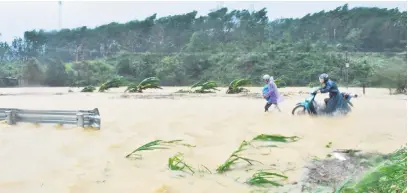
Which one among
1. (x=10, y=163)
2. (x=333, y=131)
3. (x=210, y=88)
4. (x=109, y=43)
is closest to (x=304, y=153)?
(x=333, y=131)

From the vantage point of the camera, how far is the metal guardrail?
8.02m

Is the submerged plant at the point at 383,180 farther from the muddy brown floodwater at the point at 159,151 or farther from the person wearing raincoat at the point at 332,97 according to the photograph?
the person wearing raincoat at the point at 332,97

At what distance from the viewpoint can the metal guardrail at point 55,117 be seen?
26.3 feet

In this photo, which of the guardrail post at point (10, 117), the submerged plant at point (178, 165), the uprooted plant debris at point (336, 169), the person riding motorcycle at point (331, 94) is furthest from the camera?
the person riding motorcycle at point (331, 94)

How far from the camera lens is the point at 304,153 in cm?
616

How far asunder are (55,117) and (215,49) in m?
33.3

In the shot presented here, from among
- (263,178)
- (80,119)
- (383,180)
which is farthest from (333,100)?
(383,180)

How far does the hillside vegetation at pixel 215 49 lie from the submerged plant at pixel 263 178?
26.1 metres

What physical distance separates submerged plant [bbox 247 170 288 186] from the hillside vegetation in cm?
2613

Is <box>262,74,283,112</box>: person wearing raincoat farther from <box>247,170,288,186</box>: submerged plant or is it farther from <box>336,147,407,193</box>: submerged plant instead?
<box>336,147,407,193</box>: submerged plant

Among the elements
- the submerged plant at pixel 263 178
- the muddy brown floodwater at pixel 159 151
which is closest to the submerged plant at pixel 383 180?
the submerged plant at pixel 263 178

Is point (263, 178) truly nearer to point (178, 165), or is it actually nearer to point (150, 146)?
point (178, 165)

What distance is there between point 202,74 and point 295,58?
6929 mm

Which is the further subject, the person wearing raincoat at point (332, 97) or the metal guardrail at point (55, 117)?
the person wearing raincoat at point (332, 97)
